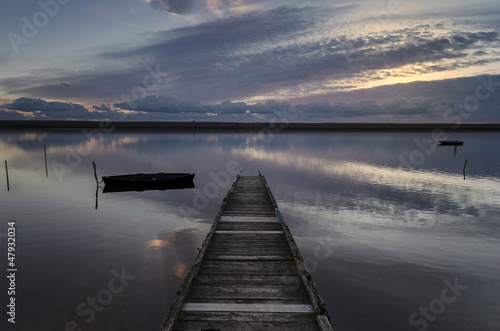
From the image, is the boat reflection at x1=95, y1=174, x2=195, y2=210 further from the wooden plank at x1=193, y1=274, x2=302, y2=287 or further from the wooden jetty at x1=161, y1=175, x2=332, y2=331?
the wooden plank at x1=193, y1=274, x2=302, y2=287

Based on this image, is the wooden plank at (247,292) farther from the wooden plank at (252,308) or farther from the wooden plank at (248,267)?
the wooden plank at (248,267)

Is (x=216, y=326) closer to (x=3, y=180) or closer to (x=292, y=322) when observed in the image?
(x=292, y=322)

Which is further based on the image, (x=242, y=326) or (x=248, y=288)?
(x=248, y=288)

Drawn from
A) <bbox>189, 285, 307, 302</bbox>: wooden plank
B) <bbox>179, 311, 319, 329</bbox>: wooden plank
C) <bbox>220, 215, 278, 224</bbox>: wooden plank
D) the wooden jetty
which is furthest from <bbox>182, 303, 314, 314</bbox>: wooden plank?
<bbox>220, 215, 278, 224</bbox>: wooden plank

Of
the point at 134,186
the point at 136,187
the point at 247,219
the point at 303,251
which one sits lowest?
the point at 303,251

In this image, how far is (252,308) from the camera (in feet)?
24.4

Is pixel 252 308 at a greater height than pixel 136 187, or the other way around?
pixel 252 308

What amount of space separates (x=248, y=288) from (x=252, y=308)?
0.99 metres

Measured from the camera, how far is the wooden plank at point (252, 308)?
7.34m

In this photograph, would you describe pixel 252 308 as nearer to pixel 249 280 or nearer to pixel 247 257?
pixel 249 280

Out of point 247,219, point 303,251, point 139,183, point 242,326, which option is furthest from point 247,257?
point 139,183

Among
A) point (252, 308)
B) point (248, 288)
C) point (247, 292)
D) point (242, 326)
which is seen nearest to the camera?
point (242, 326)

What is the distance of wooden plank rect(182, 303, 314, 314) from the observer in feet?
24.1

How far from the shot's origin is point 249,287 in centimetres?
846
